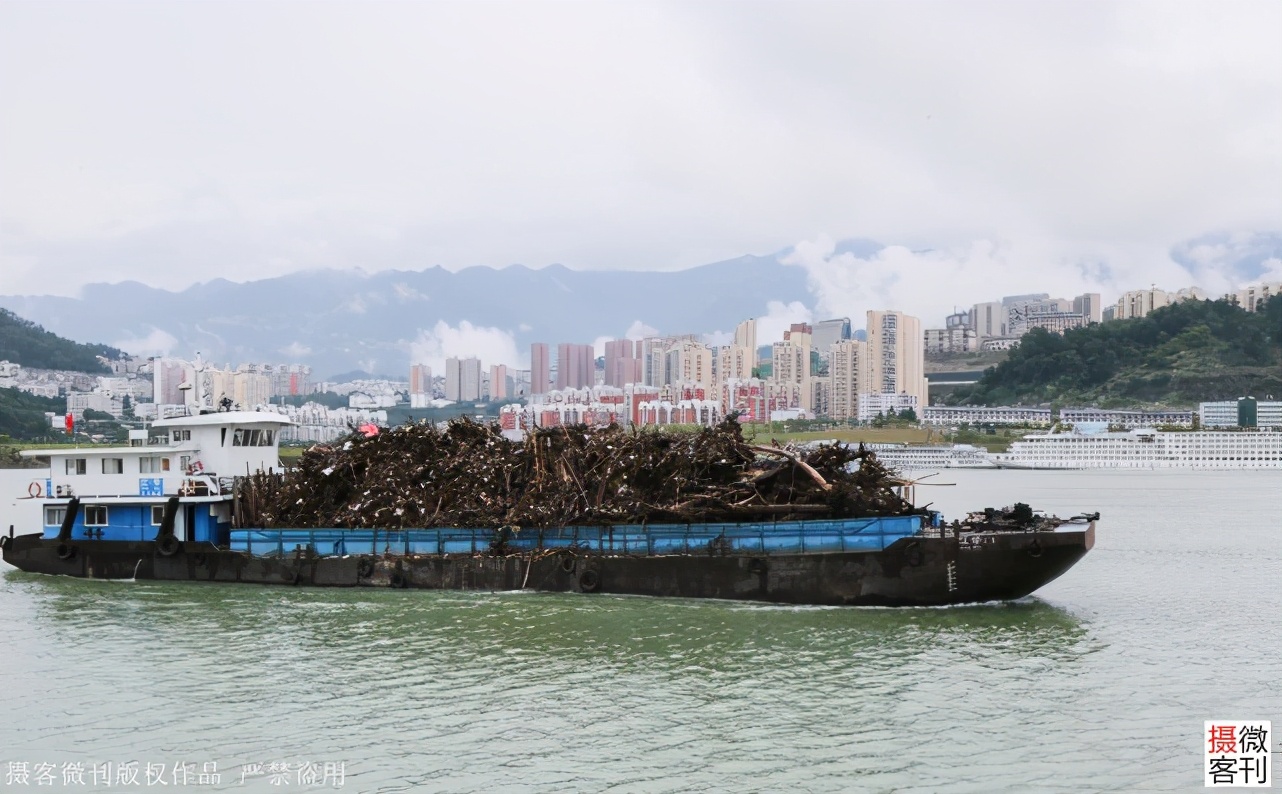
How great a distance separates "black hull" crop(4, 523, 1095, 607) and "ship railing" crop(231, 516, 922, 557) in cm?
24

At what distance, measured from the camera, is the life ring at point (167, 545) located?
27812 millimetres

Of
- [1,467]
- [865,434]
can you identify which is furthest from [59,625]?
[865,434]

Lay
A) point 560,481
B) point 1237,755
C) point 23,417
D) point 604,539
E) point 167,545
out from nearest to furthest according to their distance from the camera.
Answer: point 1237,755
point 604,539
point 560,481
point 167,545
point 23,417

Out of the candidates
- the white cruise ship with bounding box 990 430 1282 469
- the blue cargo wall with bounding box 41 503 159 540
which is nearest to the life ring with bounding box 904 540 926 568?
the blue cargo wall with bounding box 41 503 159 540

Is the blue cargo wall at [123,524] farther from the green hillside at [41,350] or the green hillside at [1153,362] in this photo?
the green hillside at [1153,362]

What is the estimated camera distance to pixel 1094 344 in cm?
18850

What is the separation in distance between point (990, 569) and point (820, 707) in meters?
→ 7.61

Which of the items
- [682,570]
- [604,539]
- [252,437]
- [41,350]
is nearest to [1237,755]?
[682,570]

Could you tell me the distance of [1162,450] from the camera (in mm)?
123875

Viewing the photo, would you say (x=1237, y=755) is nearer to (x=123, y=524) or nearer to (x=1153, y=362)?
(x=123, y=524)

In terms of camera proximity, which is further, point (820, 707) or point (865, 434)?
point (865, 434)

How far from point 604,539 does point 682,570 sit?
201cm

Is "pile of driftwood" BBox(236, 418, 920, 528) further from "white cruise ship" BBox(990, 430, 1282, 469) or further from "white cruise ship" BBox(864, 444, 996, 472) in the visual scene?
"white cruise ship" BBox(990, 430, 1282, 469)

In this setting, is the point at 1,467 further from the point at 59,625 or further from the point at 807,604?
the point at 807,604
